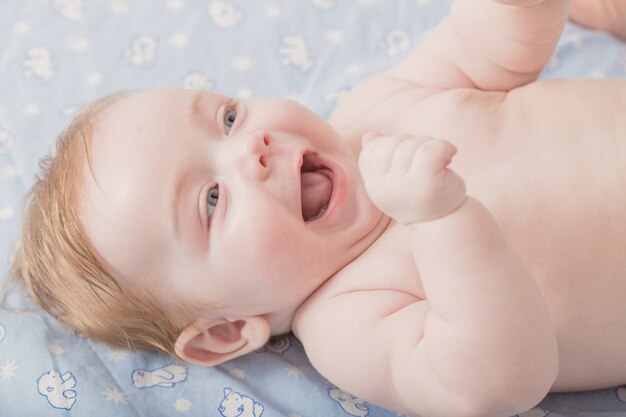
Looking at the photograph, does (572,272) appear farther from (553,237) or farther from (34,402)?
(34,402)

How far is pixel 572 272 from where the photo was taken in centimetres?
111

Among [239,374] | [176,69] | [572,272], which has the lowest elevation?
[239,374]

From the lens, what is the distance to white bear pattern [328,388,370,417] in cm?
128

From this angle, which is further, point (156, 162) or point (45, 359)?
point (45, 359)

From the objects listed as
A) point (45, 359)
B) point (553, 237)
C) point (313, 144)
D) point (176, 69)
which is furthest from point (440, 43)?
point (45, 359)

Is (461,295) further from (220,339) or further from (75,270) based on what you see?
(75,270)

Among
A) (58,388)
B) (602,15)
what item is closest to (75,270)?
(58,388)

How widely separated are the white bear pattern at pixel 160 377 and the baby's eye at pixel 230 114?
431mm

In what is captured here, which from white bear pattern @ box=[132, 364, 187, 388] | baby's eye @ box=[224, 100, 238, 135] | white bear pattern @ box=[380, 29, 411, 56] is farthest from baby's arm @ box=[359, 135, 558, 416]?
white bear pattern @ box=[380, 29, 411, 56]

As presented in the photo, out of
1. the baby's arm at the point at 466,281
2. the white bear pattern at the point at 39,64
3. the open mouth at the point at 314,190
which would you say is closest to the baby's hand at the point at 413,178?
the baby's arm at the point at 466,281

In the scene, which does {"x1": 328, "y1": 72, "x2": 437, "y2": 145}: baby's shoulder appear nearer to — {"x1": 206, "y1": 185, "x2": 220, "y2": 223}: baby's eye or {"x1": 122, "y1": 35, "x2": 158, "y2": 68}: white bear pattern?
{"x1": 206, "y1": 185, "x2": 220, "y2": 223}: baby's eye

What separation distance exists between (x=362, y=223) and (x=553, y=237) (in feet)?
0.97

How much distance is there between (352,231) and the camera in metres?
1.23

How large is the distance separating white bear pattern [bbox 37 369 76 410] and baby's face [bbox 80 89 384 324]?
218mm
